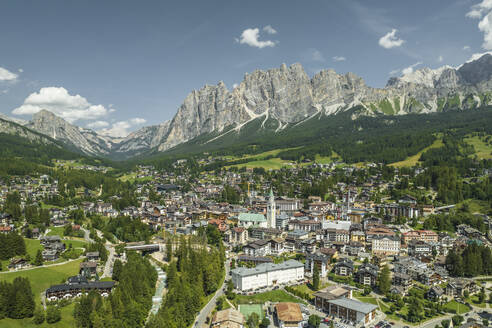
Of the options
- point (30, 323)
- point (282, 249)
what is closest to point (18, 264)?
point (30, 323)

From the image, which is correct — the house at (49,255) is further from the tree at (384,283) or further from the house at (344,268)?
the tree at (384,283)

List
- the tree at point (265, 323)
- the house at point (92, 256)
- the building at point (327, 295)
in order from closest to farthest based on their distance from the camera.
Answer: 1. the tree at point (265, 323)
2. the building at point (327, 295)
3. the house at point (92, 256)

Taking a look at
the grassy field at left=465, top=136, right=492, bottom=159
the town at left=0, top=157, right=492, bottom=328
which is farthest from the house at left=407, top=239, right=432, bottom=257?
the grassy field at left=465, top=136, right=492, bottom=159

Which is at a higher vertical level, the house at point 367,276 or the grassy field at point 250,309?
the house at point 367,276

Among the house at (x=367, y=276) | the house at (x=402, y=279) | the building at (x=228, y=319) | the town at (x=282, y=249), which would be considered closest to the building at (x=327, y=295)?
the town at (x=282, y=249)

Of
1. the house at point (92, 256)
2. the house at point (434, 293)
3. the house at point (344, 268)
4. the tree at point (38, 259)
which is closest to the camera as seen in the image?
the house at point (434, 293)

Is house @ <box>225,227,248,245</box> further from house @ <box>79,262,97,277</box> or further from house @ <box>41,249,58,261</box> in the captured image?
house @ <box>41,249,58,261</box>

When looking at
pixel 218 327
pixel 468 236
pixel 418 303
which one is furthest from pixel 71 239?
pixel 468 236

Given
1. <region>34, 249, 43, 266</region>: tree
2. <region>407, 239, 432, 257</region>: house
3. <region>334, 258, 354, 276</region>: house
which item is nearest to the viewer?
<region>34, 249, 43, 266</region>: tree
